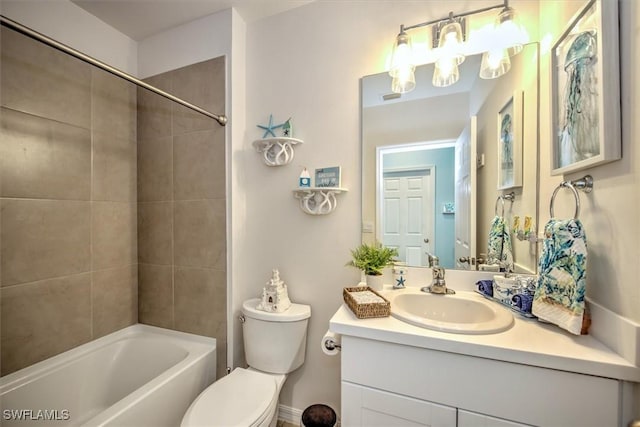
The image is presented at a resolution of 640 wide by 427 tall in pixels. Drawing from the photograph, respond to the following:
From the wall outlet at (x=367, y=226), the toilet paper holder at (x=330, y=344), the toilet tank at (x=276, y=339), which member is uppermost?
the wall outlet at (x=367, y=226)

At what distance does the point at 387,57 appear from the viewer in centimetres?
136

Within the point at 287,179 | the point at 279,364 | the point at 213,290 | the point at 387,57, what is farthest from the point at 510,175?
the point at 213,290

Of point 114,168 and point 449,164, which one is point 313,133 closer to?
point 449,164

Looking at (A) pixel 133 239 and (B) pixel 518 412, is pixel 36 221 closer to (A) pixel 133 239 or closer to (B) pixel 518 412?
(A) pixel 133 239

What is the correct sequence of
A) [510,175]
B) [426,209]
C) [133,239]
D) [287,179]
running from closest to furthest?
[510,175]
[426,209]
[287,179]
[133,239]

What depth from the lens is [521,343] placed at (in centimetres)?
76

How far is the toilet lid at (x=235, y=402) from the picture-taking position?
104cm

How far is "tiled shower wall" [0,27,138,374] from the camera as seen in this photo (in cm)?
125

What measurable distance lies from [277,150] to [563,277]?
137 cm

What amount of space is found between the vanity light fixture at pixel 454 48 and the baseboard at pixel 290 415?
6.24ft

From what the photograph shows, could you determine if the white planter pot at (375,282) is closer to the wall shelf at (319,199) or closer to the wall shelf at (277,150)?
the wall shelf at (319,199)

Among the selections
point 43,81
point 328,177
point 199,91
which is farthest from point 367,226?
point 43,81

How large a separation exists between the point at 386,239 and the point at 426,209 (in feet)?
0.82

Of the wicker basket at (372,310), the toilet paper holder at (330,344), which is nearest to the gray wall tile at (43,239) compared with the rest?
the toilet paper holder at (330,344)
